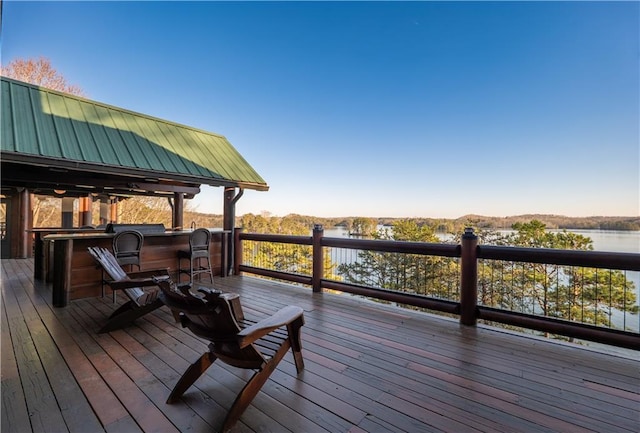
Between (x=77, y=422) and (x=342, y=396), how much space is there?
5.30 ft

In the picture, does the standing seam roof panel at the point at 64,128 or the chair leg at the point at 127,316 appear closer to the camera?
the chair leg at the point at 127,316

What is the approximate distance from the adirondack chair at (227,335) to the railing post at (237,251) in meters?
4.18

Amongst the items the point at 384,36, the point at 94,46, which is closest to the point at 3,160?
the point at 384,36

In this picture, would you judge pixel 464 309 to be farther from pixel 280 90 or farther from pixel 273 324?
pixel 280 90

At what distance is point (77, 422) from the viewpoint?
5.49 ft

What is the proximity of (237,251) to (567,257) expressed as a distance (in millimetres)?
5414

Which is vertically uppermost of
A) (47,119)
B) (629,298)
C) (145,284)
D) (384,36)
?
(384,36)

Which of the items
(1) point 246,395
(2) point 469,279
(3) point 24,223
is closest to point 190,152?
(1) point 246,395

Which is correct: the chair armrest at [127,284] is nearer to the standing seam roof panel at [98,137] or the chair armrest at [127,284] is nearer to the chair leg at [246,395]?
the chair leg at [246,395]

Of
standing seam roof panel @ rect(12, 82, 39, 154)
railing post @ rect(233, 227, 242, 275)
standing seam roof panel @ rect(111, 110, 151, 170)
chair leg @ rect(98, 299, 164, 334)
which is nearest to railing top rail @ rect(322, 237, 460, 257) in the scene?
railing post @ rect(233, 227, 242, 275)

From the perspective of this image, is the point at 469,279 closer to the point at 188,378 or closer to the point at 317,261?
the point at 317,261

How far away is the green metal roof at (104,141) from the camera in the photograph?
13.8ft

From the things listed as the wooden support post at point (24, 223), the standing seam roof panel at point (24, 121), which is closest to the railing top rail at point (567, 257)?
the standing seam roof panel at point (24, 121)

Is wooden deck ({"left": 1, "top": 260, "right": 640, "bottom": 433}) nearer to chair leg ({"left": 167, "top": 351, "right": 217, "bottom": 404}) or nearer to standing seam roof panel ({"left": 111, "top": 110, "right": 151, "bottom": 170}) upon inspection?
chair leg ({"left": 167, "top": 351, "right": 217, "bottom": 404})
